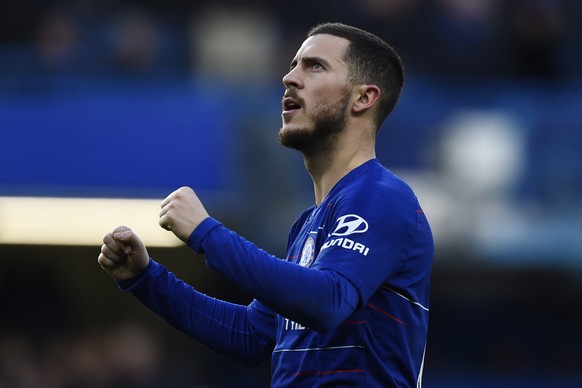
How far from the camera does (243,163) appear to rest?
11648mm

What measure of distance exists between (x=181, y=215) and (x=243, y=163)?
23.8ft

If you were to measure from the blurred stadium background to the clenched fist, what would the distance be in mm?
7013

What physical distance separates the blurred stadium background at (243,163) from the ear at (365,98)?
6431mm

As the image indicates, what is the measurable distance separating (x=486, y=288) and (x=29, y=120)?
5.52 meters

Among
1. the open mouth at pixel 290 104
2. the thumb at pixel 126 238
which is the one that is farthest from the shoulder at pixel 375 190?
the thumb at pixel 126 238

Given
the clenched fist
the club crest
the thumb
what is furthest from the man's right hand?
the club crest

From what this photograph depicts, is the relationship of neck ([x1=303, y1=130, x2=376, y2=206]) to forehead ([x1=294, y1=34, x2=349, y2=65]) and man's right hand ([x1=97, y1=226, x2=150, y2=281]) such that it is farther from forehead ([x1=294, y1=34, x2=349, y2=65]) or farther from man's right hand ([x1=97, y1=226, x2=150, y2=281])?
man's right hand ([x1=97, y1=226, x2=150, y2=281])

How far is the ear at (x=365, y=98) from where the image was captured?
5066mm

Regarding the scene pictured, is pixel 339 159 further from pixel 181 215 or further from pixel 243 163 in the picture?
pixel 243 163

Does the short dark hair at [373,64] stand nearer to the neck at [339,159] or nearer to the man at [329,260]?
the man at [329,260]

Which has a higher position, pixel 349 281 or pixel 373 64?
pixel 373 64

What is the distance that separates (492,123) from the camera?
11.9m

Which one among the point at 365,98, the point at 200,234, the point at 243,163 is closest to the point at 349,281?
the point at 200,234

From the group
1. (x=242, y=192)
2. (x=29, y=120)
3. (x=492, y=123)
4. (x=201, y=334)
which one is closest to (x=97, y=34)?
(x=29, y=120)
